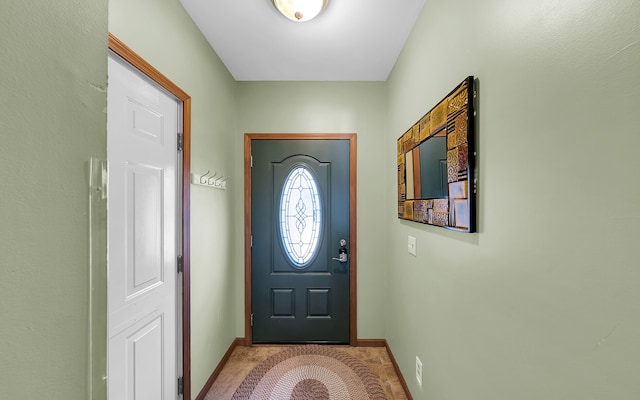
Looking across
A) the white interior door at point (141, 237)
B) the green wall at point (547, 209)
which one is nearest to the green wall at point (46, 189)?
the white interior door at point (141, 237)

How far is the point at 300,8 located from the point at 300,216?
64.1 inches

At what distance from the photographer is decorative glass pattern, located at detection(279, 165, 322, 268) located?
2.57 meters

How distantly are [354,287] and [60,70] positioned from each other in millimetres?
2472

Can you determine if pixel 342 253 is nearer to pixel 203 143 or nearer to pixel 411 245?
pixel 411 245

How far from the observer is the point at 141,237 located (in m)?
1.34

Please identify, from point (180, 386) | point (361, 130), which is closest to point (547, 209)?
point (361, 130)

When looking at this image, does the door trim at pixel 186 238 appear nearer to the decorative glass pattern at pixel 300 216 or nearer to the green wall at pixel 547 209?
the decorative glass pattern at pixel 300 216

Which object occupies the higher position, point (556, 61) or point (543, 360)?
point (556, 61)

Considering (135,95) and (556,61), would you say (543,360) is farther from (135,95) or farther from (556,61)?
(135,95)

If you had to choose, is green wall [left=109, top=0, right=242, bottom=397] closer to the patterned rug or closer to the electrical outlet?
the patterned rug

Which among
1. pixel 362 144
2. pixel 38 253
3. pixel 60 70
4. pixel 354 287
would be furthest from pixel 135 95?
pixel 354 287

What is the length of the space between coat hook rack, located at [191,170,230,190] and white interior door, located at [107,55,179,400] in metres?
0.17

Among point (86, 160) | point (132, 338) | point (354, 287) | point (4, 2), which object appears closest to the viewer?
point (4, 2)

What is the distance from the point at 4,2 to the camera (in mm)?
359
